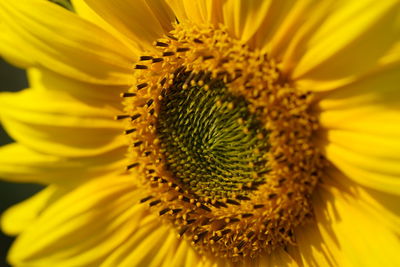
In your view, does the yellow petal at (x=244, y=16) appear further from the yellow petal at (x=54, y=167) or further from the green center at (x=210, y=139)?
the yellow petal at (x=54, y=167)

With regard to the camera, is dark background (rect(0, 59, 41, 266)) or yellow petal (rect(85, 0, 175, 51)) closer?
yellow petal (rect(85, 0, 175, 51))

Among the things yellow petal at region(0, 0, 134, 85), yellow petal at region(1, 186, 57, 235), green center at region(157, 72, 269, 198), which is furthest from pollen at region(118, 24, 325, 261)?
yellow petal at region(1, 186, 57, 235)

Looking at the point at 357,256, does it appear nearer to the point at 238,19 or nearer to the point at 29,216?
the point at 238,19

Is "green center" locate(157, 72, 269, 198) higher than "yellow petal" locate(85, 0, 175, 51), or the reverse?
"yellow petal" locate(85, 0, 175, 51)

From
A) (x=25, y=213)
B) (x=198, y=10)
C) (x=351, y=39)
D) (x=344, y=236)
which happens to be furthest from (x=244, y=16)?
(x=25, y=213)

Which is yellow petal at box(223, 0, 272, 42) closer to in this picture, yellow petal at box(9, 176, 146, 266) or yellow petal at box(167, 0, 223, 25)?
yellow petal at box(167, 0, 223, 25)

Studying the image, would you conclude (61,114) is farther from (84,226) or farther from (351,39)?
(351,39)

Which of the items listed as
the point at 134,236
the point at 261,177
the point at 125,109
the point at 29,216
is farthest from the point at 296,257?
the point at 29,216

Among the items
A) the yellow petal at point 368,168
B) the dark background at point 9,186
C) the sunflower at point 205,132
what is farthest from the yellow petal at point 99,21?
the dark background at point 9,186
